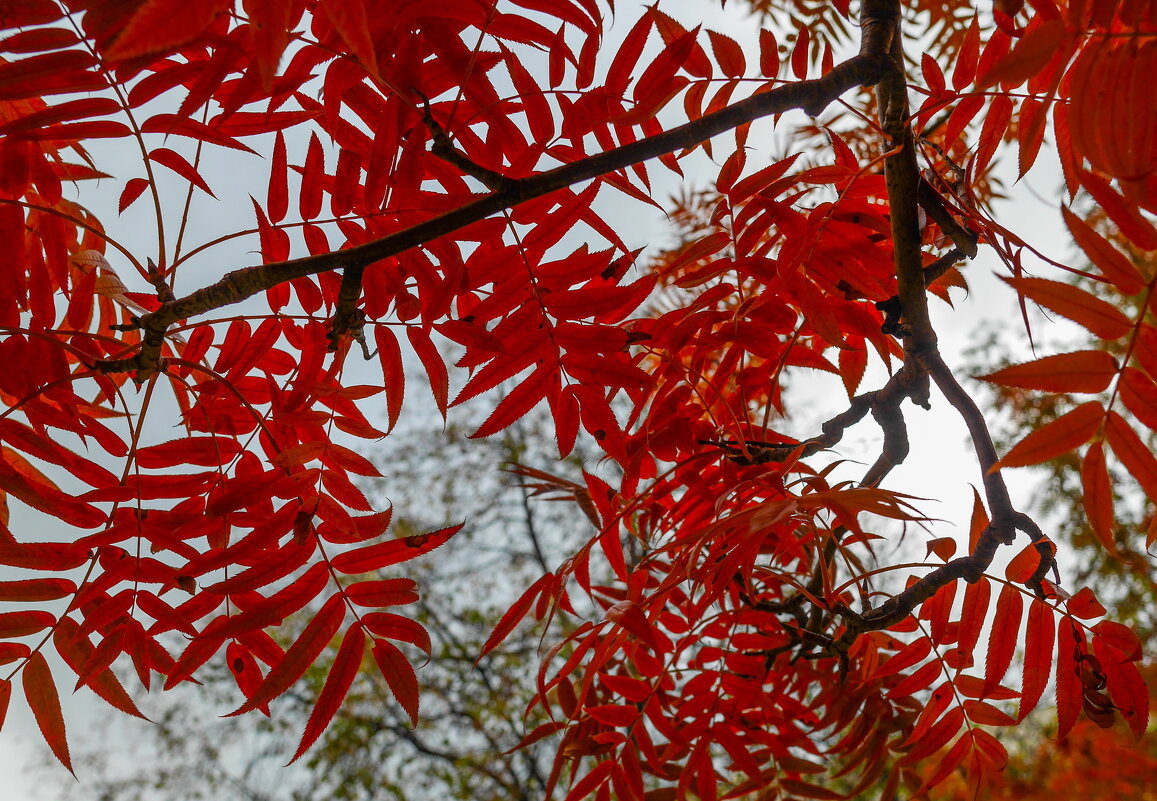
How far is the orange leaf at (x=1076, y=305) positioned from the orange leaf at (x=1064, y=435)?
1.7 inches

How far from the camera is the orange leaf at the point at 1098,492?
386mm

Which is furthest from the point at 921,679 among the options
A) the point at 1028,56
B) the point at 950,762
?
the point at 1028,56

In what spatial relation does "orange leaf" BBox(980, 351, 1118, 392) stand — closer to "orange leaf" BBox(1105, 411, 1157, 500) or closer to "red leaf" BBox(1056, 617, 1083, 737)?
"orange leaf" BBox(1105, 411, 1157, 500)

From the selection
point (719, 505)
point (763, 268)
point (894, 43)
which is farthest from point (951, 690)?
point (894, 43)

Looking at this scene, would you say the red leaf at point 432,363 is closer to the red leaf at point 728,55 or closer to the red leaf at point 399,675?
the red leaf at point 399,675

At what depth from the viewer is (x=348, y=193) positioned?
62 cm

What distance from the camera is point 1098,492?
1.29 feet

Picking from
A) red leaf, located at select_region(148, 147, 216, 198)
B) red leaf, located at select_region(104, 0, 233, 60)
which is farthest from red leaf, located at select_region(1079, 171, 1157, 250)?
red leaf, located at select_region(148, 147, 216, 198)

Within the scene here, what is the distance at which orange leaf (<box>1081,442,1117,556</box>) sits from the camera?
386 millimetres

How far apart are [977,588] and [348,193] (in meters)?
0.67

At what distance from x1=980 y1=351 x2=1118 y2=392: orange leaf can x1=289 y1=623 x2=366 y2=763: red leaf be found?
463mm

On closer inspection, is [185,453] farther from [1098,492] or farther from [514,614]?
[1098,492]

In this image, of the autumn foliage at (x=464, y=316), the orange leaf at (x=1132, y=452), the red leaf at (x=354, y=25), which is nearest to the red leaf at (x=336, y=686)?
the autumn foliage at (x=464, y=316)

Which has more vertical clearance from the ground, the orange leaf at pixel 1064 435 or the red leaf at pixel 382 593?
the red leaf at pixel 382 593
